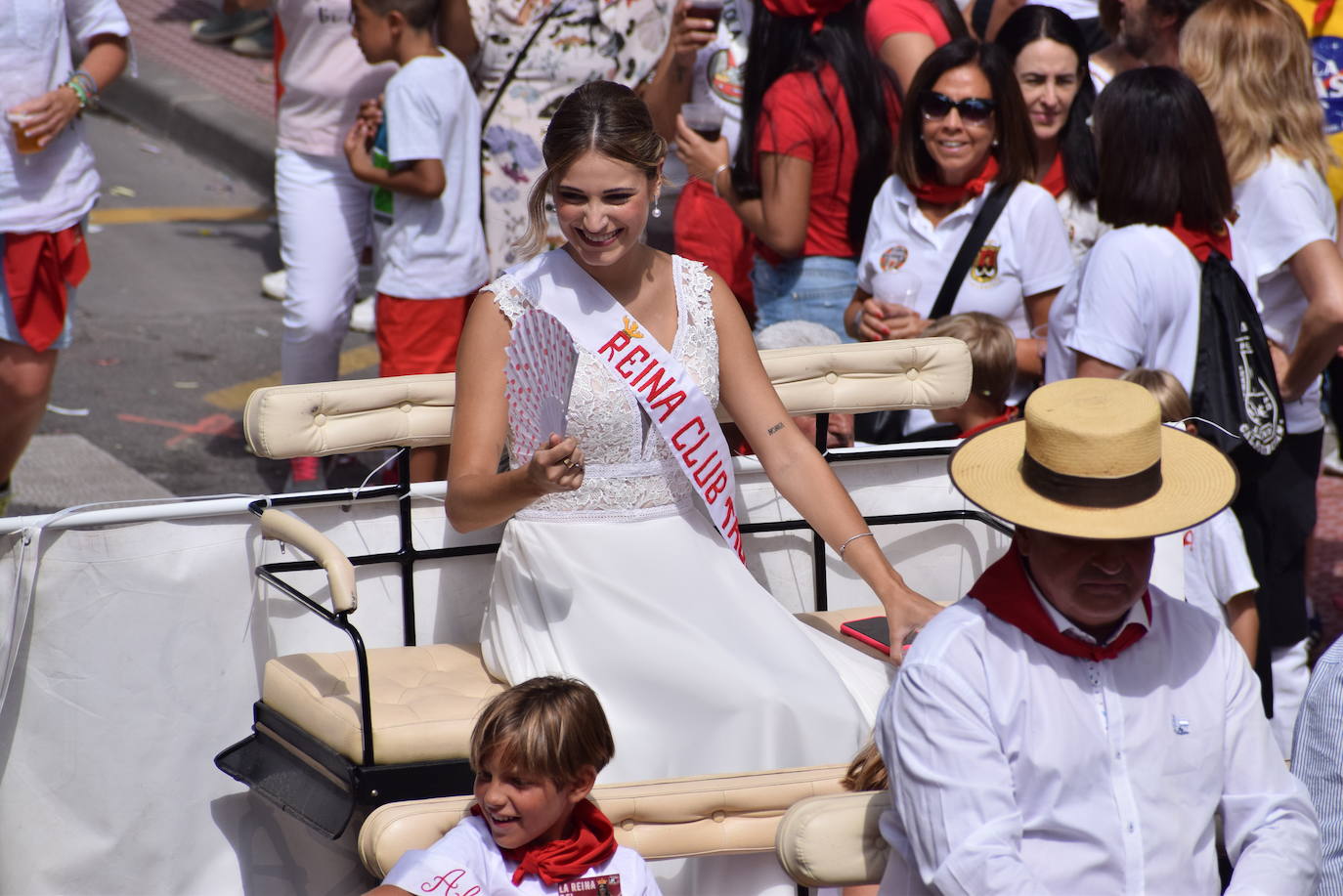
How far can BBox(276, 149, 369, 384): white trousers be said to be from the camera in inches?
227

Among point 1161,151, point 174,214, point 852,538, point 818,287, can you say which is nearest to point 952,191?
point 818,287

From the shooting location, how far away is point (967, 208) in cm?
466

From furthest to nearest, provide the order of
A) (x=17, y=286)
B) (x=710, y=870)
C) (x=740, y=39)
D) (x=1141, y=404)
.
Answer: (x=740, y=39)
(x=17, y=286)
(x=710, y=870)
(x=1141, y=404)

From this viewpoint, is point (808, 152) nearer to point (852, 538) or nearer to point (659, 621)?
point (852, 538)

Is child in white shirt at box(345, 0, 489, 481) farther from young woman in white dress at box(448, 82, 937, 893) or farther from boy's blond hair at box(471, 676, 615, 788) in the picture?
boy's blond hair at box(471, 676, 615, 788)

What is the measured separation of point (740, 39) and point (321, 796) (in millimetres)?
3874

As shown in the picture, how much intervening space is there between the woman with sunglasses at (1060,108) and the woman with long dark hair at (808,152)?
459 mm

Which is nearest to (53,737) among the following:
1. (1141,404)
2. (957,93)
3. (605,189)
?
(605,189)

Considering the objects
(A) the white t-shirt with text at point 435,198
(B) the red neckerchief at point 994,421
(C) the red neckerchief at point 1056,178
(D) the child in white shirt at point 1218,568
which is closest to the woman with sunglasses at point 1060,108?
(C) the red neckerchief at point 1056,178

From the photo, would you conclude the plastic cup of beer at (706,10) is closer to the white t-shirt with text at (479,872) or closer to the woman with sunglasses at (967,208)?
the woman with sunglasses at (967,208)

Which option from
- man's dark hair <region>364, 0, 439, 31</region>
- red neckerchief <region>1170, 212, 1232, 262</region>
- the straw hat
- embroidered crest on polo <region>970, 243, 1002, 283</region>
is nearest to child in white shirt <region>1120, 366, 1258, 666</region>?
red neckerchief <region>1170, 212, 1232, 262</region>

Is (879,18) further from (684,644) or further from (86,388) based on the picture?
(86,388)

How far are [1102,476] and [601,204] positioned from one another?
1.36 metres

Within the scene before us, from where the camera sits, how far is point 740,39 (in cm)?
619
